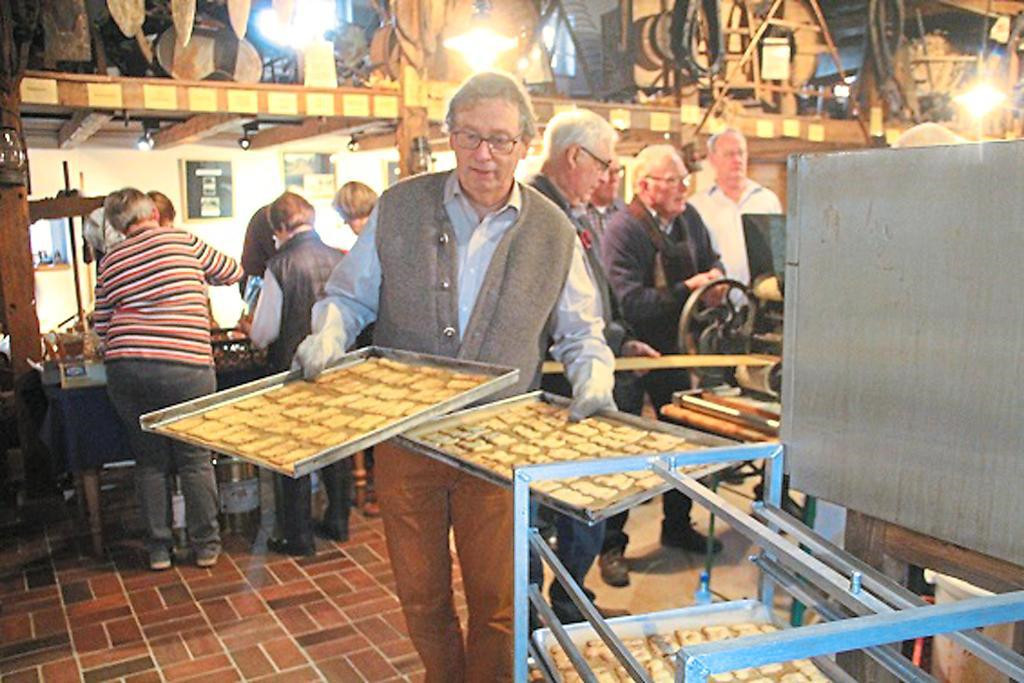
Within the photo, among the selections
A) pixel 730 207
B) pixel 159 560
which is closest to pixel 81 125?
pixel 159 560

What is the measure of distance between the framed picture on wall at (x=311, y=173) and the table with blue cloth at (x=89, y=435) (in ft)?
16.3

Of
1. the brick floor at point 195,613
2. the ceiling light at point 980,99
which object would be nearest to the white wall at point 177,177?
the brick floor at point 195,613

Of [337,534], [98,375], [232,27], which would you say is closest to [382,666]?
[337,534]

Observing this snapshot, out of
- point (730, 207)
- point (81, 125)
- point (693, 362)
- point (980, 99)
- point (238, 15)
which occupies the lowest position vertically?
point (693, 362)

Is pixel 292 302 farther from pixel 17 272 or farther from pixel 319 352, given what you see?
pixel 319 352

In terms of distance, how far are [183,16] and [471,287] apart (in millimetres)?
3136

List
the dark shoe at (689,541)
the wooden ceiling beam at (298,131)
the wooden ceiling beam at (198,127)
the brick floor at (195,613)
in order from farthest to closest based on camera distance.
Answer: the wooden ceiling beam at (298,131)
the wooden ceiling beam at (198,127)
the dark shoe at (689,541)
the brick floor at (195,613)

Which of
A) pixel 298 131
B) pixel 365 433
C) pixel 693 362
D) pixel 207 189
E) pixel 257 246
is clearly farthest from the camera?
pixel 207 189

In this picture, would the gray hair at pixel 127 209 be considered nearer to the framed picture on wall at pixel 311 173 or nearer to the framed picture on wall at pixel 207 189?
the framed picture on wall at pixel 207 189

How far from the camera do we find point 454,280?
230 centimetres

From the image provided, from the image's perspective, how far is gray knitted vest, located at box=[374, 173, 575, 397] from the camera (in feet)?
7.54

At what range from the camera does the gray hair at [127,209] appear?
3.89m

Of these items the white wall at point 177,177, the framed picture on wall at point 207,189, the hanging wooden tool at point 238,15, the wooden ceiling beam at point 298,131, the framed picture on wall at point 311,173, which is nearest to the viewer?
the hanging wooden tool at point 238,15

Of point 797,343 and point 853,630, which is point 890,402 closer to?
point 797,343
